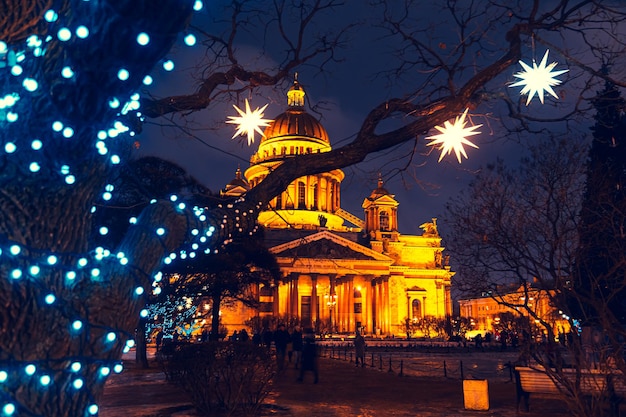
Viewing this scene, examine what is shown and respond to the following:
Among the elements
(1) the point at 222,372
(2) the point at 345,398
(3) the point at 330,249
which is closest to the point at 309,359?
(2) the point at 345,398

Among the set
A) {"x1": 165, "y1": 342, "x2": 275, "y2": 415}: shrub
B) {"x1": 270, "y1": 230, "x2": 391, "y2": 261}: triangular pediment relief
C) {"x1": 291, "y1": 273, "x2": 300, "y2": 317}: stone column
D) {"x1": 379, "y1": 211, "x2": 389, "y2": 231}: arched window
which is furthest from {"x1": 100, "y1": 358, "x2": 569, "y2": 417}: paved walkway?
{"x1": 379, "y1": 211, "x2": 389, "y2": 231}: arched window

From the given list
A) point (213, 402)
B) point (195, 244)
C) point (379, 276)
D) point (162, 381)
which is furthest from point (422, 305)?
point (195, 244)

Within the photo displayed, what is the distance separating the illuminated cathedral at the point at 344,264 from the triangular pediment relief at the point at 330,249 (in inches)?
4.7

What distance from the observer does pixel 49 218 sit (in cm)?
311

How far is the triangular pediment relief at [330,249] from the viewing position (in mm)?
66062

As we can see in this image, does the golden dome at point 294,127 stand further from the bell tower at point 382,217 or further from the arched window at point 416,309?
the arched window at point 416,309

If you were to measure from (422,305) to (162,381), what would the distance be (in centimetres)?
6538

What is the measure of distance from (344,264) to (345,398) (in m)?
56.5

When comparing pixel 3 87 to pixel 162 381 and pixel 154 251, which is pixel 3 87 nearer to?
pixel 154 251

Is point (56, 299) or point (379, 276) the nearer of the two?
point (56, 299)

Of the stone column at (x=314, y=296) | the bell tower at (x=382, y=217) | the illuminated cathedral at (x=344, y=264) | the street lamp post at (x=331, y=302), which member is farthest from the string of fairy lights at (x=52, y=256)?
the bell tower at (x=382, y=217)

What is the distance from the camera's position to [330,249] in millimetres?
69812

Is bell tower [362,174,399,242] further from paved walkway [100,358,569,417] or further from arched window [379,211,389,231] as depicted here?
paved walkway [100,358,569,417]

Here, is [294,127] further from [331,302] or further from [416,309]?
[416,309]
